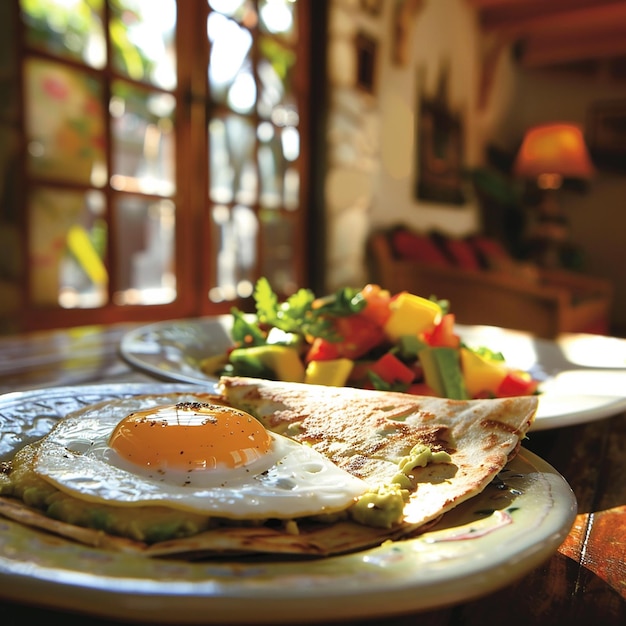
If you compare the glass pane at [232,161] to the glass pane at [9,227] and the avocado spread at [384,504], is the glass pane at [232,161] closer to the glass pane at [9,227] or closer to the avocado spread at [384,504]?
the glass pane at [9,227]

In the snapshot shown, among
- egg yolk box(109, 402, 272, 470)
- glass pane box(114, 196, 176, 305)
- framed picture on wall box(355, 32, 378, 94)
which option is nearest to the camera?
egg yolk box(109, 402, 272, 470)

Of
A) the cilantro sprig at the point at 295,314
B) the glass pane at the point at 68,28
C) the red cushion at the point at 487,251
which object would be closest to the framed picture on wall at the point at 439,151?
the red cushion at the point at 487,251

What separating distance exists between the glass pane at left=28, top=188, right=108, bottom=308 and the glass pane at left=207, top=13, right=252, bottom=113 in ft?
3.96

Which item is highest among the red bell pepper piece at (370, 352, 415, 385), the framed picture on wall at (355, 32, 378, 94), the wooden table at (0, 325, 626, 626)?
the framed picture on wall at (355, 32, 378, 94)

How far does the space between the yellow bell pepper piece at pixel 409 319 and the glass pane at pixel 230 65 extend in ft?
9.75

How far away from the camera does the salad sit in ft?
4.06

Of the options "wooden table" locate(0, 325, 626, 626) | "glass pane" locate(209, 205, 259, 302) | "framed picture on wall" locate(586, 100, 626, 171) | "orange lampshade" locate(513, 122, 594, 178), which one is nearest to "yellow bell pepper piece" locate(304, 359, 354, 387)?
"wooden table" locate(0, 325, 626, 626)

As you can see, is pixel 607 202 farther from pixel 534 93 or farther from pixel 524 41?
pixel 524 41

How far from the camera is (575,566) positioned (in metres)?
0.64

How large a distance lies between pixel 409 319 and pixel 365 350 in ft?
0.41

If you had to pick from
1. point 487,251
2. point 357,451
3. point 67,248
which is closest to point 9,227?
point 67,248

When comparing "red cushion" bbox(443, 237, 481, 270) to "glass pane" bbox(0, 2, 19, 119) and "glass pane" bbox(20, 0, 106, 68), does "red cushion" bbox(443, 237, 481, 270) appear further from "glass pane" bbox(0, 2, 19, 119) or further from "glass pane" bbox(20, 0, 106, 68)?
"glass pane" bbox(0, 2, 19, 119)

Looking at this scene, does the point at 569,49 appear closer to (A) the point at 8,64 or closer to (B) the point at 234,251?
(B) the point at 234,251

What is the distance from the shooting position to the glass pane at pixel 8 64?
109 inches
